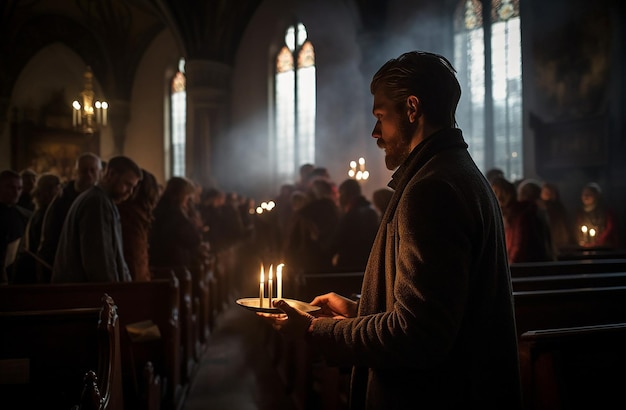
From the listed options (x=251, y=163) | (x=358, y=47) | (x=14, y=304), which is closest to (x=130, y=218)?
(x=14, y=304)

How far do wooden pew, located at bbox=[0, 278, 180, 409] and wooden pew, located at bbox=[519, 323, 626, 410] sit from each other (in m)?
2.16

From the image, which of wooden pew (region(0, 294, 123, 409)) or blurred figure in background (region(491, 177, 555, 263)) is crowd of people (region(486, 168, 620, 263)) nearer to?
blurred figure in background (region(491, 177, 555, 263))

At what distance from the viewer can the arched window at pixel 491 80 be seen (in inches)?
365

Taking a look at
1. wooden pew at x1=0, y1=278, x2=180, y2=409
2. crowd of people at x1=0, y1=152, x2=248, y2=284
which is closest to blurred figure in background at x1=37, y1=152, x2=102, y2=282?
crowd of people at x1=0, y1=152, x2=248, y2=284

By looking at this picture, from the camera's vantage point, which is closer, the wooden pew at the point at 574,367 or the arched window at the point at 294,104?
the wooden pew at the point at 574,367

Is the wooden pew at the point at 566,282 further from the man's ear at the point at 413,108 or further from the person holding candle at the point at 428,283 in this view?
the man's ear at the point at 413,108

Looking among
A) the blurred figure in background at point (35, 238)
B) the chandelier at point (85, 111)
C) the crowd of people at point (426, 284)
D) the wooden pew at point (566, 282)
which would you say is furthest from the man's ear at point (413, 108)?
the chandelier at point (85, 111)

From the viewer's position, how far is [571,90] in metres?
7.95

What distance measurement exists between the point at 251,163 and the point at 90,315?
11.3 m

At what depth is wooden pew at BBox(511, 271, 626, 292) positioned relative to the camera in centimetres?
308

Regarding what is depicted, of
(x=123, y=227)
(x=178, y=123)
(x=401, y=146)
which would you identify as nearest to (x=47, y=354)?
(x=123, y=227)

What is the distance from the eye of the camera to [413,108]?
141 centimetres

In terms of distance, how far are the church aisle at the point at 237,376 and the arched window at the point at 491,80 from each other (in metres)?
5.43

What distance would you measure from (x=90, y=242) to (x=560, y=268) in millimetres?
3269
